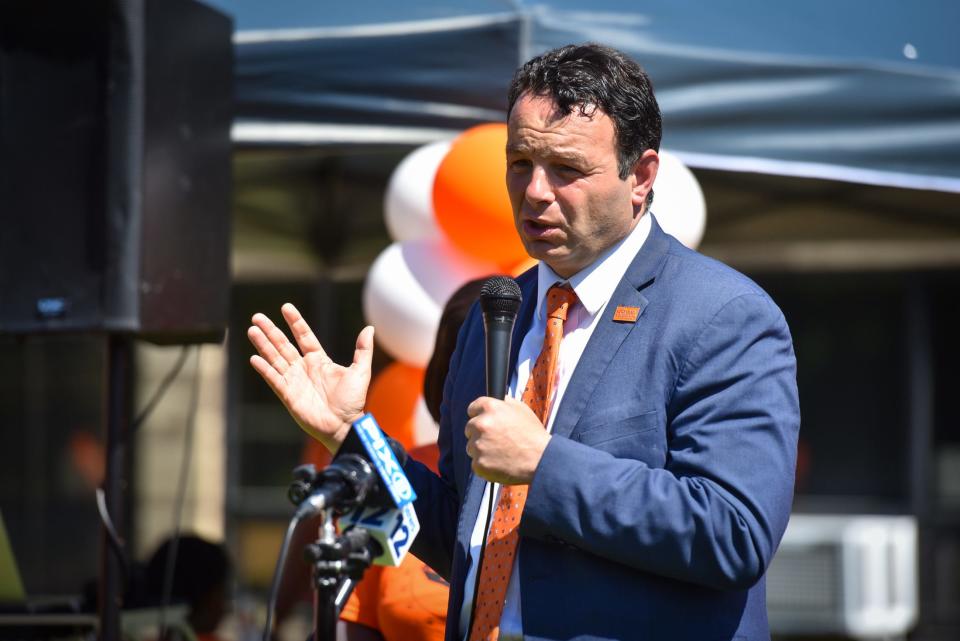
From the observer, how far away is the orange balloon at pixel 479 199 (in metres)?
3.60

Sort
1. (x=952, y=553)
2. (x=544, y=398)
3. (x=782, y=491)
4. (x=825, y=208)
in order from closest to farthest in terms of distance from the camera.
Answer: (x=782, y=491)
(x=544, y=398)
(x=825, y=208)
(x=952, y=553)

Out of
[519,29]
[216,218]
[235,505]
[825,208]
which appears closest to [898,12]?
[519,29]

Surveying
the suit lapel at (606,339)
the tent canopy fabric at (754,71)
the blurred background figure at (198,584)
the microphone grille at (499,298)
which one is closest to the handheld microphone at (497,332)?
the microphone grille at (499,298)

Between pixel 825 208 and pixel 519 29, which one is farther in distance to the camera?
pixel 825 208

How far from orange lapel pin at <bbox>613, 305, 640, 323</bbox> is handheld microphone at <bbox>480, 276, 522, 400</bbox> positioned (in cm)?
18

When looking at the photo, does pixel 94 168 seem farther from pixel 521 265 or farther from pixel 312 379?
pixel 312 379

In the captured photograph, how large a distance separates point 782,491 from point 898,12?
105 inches

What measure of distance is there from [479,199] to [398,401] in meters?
0.65

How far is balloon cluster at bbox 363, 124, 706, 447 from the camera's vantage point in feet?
11.8

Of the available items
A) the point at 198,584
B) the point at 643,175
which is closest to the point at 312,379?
the point at 643,175

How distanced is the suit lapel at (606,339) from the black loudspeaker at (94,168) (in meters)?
1.97

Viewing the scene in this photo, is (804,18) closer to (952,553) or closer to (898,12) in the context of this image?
(898,12)

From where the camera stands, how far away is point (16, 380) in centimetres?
805

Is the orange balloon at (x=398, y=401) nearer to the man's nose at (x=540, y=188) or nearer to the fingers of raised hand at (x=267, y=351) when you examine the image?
the fingers of raised hand at (x=267, y=351)
